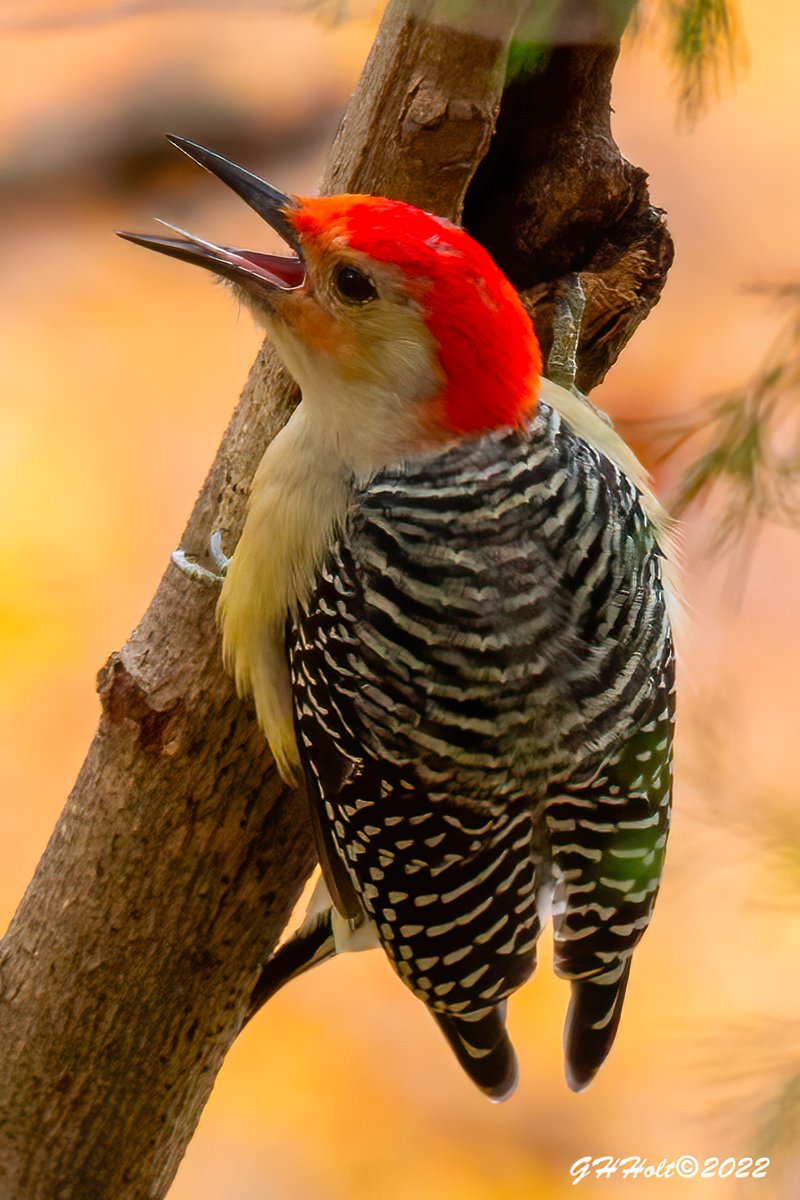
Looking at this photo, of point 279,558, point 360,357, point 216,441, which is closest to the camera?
point 360,357

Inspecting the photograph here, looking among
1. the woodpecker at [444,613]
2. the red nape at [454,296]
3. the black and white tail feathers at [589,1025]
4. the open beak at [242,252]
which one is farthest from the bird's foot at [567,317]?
the black and white tail feathers at [589,1025]

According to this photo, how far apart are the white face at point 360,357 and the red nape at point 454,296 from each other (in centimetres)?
2

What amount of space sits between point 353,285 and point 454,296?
0.56 ft

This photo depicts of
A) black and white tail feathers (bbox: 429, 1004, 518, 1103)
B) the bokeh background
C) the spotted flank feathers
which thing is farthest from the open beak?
black and white tail feathers (bbox: 429, 1004, 518, 1103)

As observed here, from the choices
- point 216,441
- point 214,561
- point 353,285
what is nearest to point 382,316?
point 353,285

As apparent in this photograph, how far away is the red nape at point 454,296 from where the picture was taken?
6.47 feet

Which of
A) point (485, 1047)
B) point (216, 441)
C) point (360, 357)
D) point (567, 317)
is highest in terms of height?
point (216, 441)

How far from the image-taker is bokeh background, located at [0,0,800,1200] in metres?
3.28

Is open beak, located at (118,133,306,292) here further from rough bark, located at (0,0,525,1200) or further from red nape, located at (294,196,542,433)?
rough bark, located at (0,0,525,1200)

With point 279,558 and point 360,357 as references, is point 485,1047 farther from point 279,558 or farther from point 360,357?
point 360,357

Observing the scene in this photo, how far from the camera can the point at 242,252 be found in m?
2.19

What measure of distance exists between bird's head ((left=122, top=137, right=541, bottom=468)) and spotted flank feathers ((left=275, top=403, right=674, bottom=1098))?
8cm

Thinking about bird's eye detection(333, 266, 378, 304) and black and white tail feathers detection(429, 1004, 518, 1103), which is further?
black and white tail feathers detection(429, 1004, 518, 1103)

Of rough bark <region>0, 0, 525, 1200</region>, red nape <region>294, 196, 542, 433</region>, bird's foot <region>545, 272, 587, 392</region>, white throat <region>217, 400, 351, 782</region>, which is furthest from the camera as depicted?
bird's foot <region>545, 272, 587, 392</region>
